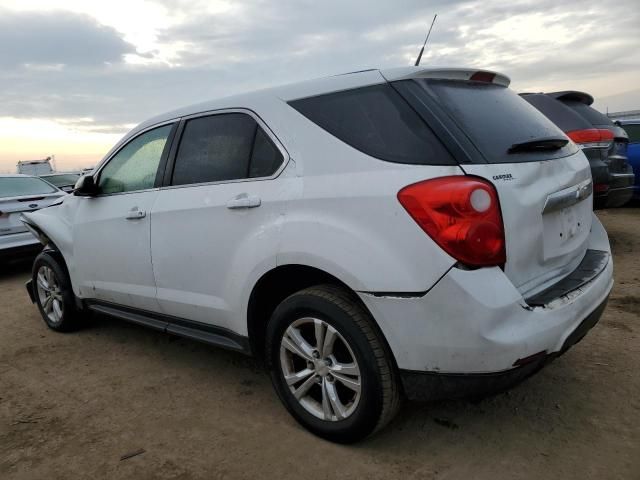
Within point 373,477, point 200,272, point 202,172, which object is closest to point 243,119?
point 202,172

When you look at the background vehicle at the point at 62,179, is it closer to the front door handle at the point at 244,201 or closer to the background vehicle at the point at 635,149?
the front door handle at the point at 244,201

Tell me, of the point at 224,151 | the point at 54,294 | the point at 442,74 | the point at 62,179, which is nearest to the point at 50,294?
the point at 54,294

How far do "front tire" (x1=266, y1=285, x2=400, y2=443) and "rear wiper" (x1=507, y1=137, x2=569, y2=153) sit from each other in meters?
1.01

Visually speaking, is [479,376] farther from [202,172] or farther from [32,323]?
[32,323]

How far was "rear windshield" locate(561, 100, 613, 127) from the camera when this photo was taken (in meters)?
5.80

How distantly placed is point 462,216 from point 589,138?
4.21 metres

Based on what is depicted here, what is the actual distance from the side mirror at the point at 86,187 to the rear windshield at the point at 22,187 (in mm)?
4177

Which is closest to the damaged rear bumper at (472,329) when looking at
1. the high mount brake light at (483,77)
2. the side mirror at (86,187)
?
the high mount brake light at (483,77)

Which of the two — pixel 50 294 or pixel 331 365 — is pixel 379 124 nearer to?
pixel 331 365

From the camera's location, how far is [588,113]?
5.91 m

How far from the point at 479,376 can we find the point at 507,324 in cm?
24

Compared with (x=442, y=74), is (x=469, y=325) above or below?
below

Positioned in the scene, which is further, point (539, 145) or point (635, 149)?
point (635, 149)

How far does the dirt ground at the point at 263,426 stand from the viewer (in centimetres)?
232
